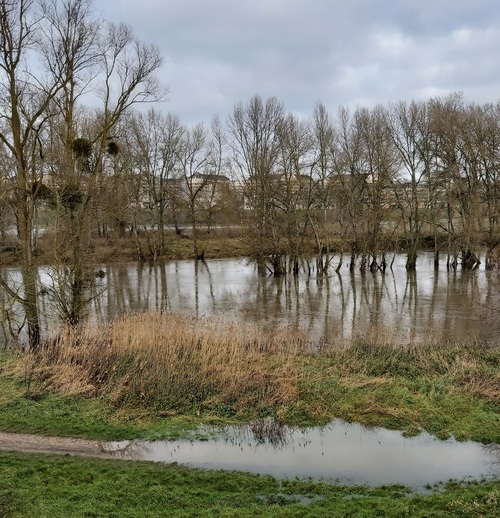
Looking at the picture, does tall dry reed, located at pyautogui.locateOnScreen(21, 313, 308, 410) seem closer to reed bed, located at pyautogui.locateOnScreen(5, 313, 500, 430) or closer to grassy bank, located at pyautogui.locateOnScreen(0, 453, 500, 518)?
reed bed, located at pyautogui.locateOnScreen(5, 313, 500, 430)

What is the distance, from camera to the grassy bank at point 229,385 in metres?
7.88

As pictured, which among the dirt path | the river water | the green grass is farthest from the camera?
the river water

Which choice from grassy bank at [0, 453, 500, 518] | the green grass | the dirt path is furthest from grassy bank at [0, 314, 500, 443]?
grassy bank at [0, 453, 500, 518]

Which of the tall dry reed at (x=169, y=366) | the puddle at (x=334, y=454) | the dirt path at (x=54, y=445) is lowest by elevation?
the puddle at (x=334, y=454)

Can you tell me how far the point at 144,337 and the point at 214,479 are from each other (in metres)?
5.00

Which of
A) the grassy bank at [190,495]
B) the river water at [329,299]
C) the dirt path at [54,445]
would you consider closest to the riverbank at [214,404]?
the grassy bank at [190,495]

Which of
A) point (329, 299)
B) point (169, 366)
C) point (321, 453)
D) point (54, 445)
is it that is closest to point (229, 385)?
point (169, 366)

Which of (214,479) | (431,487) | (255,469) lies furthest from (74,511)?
(431,487)

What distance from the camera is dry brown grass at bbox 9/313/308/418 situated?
8703 millimetres

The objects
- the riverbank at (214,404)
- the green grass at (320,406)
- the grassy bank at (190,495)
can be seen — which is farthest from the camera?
the green grass at (320,406)

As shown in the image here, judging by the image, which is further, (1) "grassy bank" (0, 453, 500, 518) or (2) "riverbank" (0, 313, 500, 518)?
(2) "riverbank" (0, 313, 500, 518)

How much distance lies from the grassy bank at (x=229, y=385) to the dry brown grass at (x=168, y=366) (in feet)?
0.08

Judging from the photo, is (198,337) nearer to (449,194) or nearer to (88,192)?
(88,192)

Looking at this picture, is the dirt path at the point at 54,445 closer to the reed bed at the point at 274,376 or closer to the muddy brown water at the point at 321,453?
the muddy brown water at the point at 321,453
